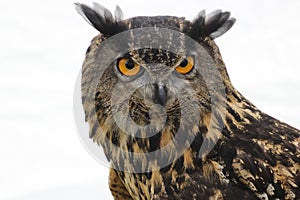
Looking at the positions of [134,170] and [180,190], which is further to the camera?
[134,170]

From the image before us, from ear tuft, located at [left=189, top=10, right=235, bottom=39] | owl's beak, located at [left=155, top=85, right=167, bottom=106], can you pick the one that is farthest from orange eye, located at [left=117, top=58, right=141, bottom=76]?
ear tuft, located at [left=189, top=10, right=235, bottom=39]

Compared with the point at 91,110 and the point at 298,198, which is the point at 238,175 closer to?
the point at 298,198

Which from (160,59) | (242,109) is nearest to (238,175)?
(242,109)

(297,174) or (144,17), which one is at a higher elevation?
(144,17)

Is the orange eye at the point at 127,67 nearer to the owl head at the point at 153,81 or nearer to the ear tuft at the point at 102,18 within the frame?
the owl head at the point at 153,81

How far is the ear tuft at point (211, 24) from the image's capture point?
4.77 metres

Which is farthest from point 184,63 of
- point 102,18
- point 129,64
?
point 102,18

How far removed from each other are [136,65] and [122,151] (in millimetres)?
763

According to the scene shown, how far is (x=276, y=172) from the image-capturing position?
4508mm

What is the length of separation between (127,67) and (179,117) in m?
0.50

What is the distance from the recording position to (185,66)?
15.0 feet

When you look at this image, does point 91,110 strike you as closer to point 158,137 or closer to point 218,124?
point 158,137

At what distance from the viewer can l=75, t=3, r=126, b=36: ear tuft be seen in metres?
4.83

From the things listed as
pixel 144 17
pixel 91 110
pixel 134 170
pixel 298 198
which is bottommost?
pixel 298 198
